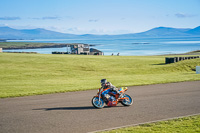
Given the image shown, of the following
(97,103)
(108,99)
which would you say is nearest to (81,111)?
(97,103)

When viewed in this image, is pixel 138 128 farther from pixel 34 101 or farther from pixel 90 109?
pixel 34 101

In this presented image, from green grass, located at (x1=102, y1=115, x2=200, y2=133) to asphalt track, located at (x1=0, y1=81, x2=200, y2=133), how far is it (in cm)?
68

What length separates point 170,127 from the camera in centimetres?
983

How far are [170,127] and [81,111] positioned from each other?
4.46 metres

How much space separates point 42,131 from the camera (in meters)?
9.59

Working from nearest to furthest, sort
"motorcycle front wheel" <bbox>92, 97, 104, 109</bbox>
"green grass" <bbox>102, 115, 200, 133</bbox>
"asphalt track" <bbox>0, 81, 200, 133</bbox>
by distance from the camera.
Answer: "green grass" <bbox>102, 115, 200, 133</bbox> < "asphalt track" <bbox>0, 81, 200, 133</bbox> < "motorcycle front wheel" <bbox>92, 97, 104, 109</bbox>

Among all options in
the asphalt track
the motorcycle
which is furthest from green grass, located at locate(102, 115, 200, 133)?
the motorcycle

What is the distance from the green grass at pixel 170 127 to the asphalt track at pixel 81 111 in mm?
679

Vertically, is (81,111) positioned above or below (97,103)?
below

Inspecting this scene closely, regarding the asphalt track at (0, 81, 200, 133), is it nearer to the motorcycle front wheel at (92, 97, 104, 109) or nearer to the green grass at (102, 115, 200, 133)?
the motorcycle front wheel at (92, 97, 104, 109)

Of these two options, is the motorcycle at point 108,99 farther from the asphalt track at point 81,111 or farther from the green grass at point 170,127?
the green grass at point 170,127

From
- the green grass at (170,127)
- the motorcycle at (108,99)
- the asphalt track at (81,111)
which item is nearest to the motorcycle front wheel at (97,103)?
the motorcycle at (108,99)

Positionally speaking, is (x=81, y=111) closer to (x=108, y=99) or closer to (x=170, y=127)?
(x=108, y=99)

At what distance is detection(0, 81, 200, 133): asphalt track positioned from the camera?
10.2m
